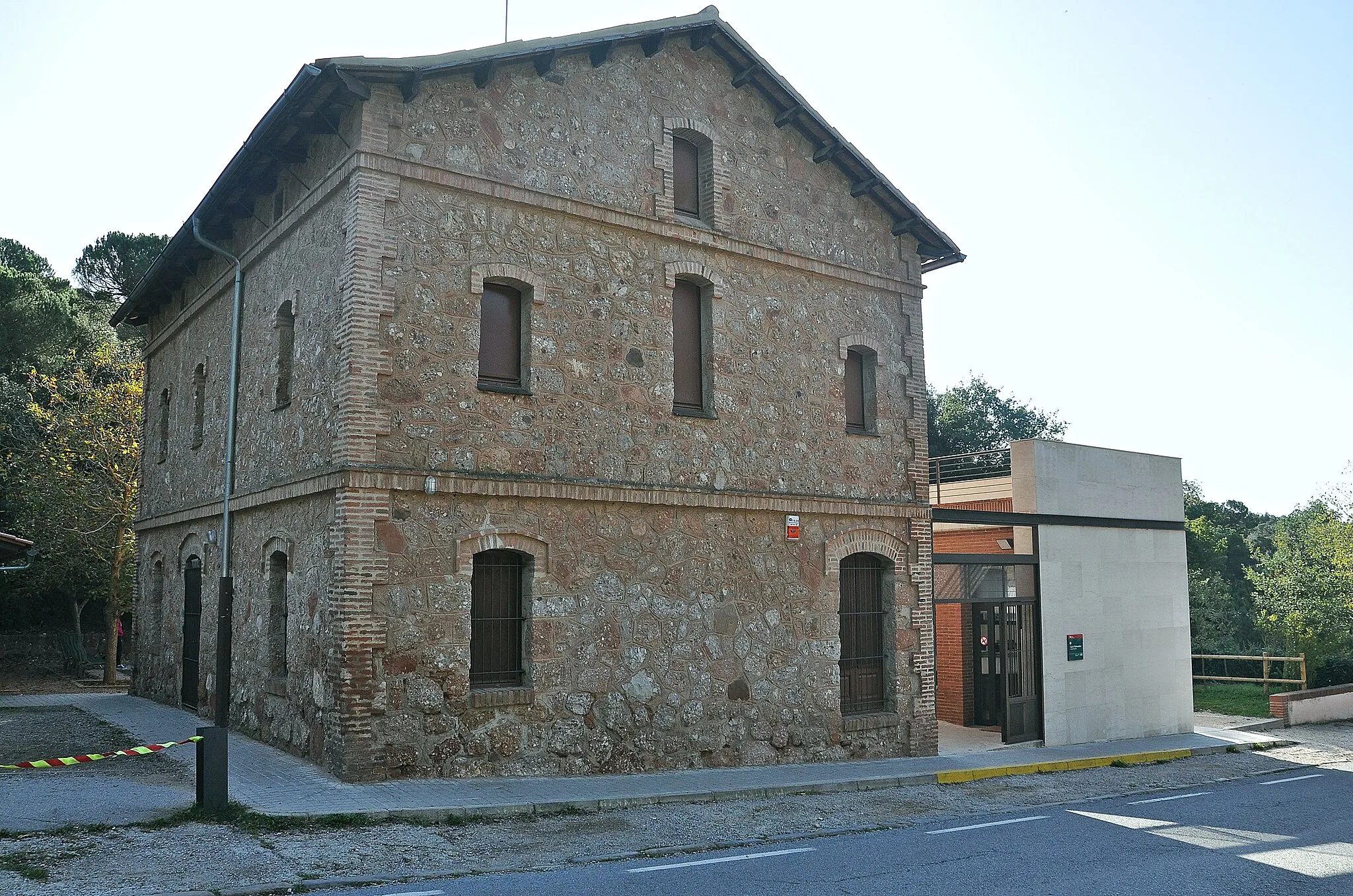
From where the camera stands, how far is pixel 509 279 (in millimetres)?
12977

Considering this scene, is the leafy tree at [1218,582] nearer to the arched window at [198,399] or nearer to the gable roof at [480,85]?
the gable roof at [480,85]

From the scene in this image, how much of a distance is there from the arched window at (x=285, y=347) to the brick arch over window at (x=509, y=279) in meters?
2.91

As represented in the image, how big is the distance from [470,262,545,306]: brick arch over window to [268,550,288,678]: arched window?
4.33 m

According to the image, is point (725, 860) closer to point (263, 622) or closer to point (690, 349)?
point (690, 349)

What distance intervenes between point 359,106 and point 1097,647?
14656mm

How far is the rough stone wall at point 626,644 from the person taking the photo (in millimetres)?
11898

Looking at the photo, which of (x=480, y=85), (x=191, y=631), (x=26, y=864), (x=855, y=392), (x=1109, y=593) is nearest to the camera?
(x=26, y=864)

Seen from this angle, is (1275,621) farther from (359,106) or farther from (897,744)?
(359,106)

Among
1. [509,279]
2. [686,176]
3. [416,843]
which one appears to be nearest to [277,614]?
[509,279]

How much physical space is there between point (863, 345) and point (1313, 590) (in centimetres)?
2057

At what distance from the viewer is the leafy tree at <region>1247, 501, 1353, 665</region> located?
28.3m

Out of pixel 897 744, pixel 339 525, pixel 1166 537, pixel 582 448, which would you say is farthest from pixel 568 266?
pixel 1166 537

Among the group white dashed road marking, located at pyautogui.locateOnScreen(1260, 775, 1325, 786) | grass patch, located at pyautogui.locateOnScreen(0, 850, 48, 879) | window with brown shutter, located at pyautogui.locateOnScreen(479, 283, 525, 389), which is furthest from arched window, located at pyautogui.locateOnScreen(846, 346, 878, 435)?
grass patch, located at pyautogui.locateOnScreen(0, 850, 48, 879)

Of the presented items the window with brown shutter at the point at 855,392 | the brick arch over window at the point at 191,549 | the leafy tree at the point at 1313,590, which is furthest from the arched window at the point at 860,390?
the leafy tree at the point at 1313,590
